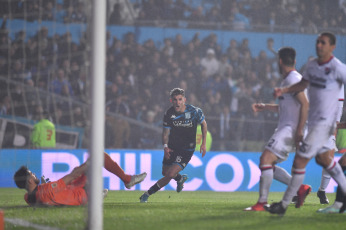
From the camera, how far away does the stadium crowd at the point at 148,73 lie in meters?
14.8

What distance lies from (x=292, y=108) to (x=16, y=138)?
9050 mm

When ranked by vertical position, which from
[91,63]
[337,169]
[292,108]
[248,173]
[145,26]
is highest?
[145,26]

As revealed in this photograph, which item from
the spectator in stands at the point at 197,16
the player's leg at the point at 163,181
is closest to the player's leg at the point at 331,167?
the player's leg at the point at 163,181

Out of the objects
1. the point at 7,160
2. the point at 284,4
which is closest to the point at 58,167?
the point at 7,160

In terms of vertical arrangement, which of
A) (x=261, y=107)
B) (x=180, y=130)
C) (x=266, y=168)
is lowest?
(x=266, y=168)

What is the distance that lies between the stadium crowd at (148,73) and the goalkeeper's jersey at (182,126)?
17.4 ft

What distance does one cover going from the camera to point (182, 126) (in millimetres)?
9289

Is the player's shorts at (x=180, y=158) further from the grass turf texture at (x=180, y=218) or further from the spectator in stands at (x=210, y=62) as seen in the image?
the spectator in stands at (x=210, y=62)

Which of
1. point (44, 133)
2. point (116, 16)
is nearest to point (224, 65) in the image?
point (116, 16)

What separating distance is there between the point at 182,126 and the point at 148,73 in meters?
7.26

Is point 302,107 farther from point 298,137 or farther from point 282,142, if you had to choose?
point 282,142

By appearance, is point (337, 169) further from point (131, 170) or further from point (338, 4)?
point (338, 4)

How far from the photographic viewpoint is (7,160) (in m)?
12.6

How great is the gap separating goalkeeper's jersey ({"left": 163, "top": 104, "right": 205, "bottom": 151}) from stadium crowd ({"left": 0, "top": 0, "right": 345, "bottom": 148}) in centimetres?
530
